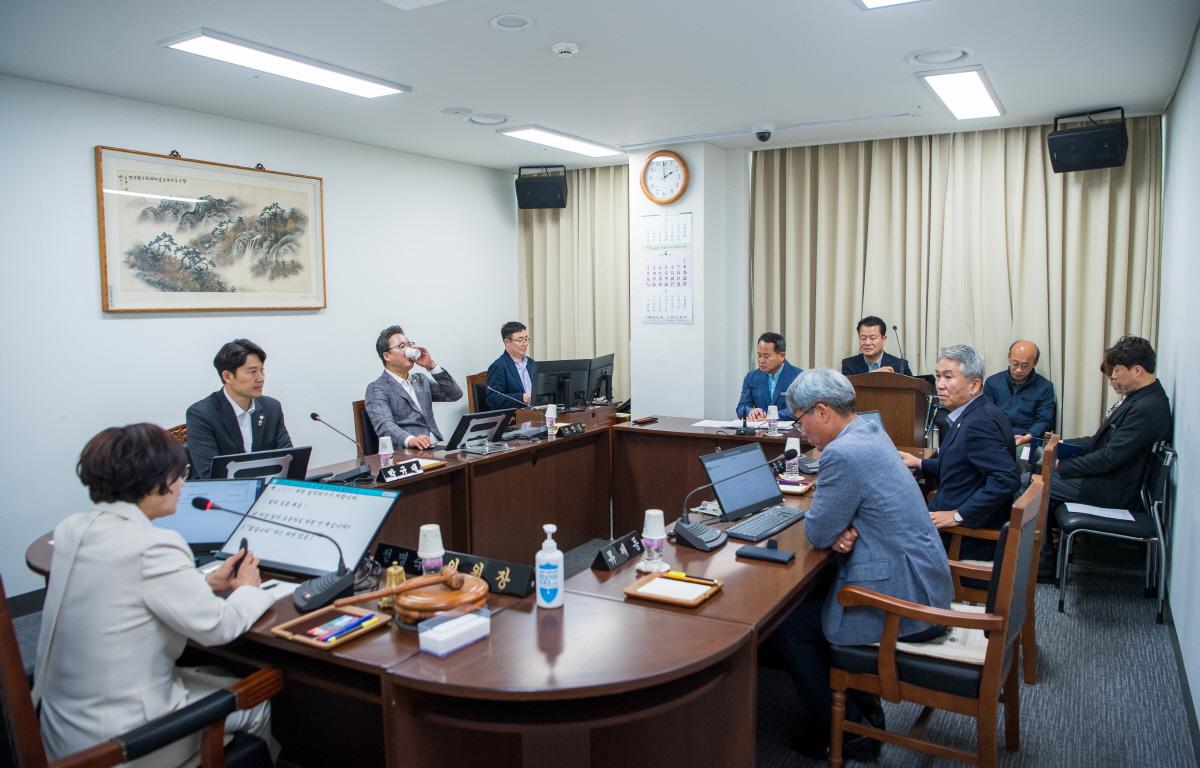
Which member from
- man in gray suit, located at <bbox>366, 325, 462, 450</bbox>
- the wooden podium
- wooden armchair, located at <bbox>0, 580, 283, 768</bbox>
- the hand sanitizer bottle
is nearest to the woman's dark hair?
wooden armchair, located at <bbox>0, 580, 283, 768</bbox>

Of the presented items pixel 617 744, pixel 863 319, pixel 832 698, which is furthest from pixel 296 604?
pixel 863 319

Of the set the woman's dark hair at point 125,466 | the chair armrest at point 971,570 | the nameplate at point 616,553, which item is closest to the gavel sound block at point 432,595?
the nameplate at point 616,553

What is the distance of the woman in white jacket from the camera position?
1.77 m

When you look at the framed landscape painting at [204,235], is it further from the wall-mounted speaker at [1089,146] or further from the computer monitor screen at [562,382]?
the wall-mounted speaker at [1089,146]

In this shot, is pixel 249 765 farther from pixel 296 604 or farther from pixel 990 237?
pixel 990 237

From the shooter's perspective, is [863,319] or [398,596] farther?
[863,319]

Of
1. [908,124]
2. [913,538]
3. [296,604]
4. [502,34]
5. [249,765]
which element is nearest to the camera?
[249,765]

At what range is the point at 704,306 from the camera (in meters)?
6.25

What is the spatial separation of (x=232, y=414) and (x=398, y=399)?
1077mm

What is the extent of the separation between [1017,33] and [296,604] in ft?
12.2

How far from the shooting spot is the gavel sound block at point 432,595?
1.99m

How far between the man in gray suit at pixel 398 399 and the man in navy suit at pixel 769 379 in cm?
211

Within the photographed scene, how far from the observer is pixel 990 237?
18.6 ft

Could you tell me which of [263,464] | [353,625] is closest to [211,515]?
[263,464]
